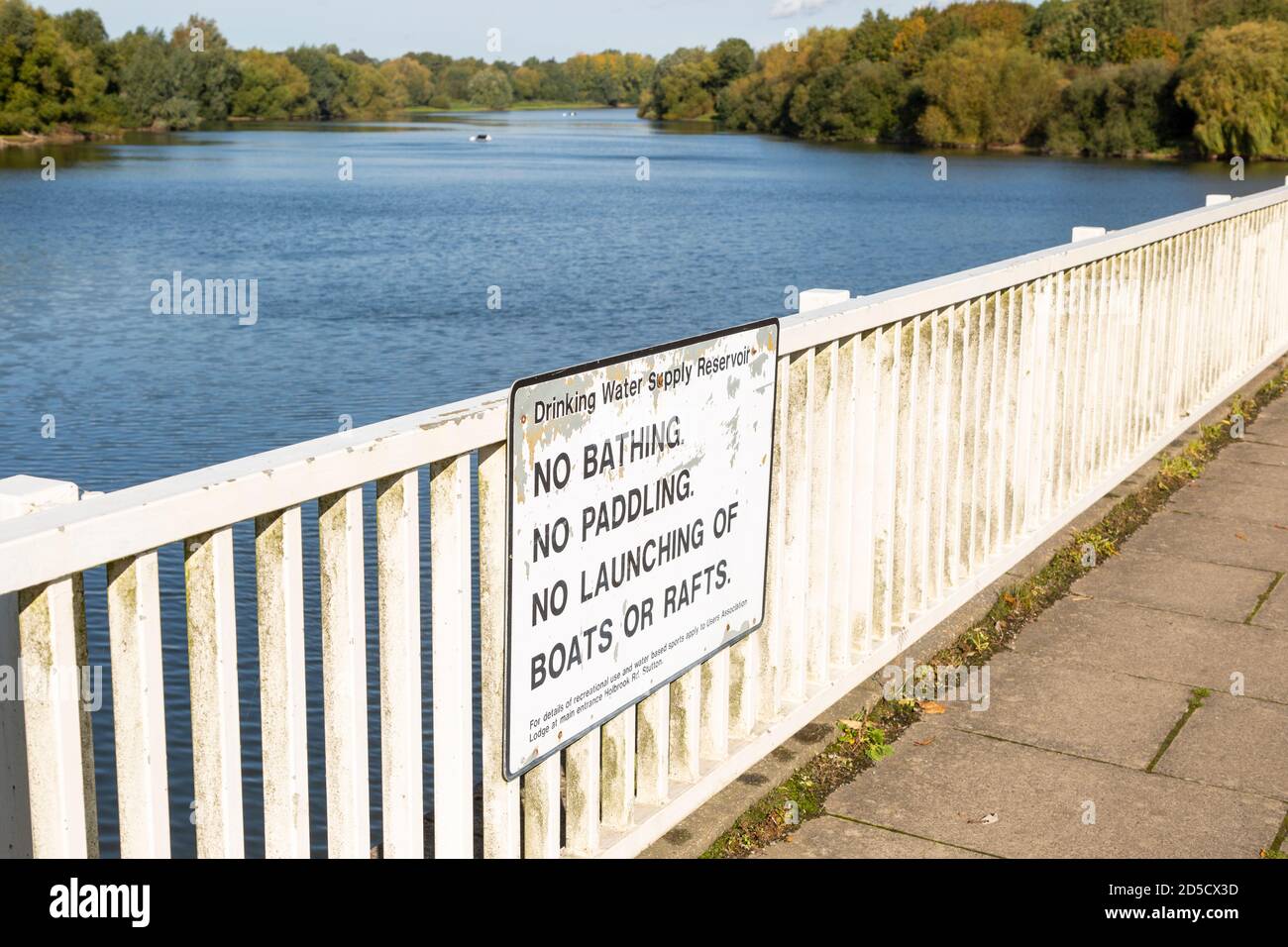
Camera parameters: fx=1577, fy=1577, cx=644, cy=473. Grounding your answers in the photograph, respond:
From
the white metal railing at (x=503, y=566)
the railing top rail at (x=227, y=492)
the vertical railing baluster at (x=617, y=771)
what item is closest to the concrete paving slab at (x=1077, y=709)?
the white metal railing at (x=503, y=566)

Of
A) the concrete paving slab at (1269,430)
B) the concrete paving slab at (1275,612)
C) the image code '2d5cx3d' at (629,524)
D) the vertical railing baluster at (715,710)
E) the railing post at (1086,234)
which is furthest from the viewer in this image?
the concrete paving slab at (1269,430)

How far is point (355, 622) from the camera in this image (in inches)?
102

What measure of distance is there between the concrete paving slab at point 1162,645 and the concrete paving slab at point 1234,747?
0.14 m

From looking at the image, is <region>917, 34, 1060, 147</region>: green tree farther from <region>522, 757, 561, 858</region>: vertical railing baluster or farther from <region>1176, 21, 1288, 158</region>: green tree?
<region>522, 757, 561, 858</region>: vertical railing baluster

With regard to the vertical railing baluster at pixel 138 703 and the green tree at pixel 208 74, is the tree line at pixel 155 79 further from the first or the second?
the vertical railing baluster at pixel 138 703

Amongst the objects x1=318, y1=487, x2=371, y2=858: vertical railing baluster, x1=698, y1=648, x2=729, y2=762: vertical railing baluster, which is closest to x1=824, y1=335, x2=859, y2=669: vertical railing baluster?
x1=698, y1=648, x2=729, y2=762: vertical railing baluster

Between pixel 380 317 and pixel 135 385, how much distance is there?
6.74 meters

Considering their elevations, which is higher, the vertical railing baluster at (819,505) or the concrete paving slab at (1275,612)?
the vertical railing baluster at (819,505)

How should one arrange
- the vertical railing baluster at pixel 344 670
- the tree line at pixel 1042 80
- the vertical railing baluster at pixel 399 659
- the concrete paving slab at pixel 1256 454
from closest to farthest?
1. the vertical railing baluster at pixel 344 670
2. the vertical railing baluster at pixel 399 659
3. the concrete paving slab at pixel 1256 454
4. the tree line at pixel 1042 80

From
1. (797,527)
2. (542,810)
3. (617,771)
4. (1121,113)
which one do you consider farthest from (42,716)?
(1121,113)

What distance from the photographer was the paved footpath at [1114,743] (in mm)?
3717

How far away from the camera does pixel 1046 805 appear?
387 cm

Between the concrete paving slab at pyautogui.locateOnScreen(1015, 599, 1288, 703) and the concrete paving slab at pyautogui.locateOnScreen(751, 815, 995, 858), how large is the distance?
1441 millimetres

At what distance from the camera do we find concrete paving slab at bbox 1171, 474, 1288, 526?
675 cm
